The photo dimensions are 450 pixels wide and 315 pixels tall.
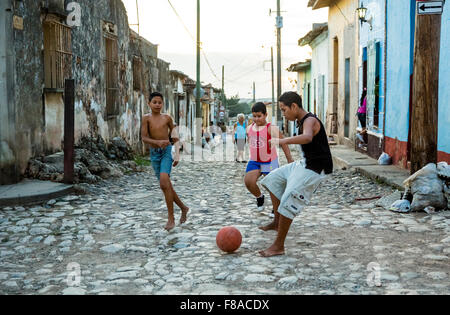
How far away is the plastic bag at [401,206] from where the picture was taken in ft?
21.5

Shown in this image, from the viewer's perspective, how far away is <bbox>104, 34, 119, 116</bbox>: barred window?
43.2 feet

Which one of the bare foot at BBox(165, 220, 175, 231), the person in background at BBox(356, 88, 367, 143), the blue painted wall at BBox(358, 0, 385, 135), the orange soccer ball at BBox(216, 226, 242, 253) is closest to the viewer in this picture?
the orange soccer ball at BBox(216, 226, 242, 253)

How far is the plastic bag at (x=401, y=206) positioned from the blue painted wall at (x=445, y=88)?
5.16 ft

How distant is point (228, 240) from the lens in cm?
472

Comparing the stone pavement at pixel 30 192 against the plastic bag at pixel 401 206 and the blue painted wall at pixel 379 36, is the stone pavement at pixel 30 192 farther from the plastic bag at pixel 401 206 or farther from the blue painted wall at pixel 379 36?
the blue painted wall at pixel 379 36

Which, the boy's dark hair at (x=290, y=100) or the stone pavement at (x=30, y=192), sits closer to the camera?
the boy's dark hair at (x=290, y=100)

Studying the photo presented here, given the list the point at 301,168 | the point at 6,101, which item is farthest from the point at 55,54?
the point at 301,168

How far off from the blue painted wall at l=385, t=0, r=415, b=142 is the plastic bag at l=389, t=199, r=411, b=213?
329 centimetres

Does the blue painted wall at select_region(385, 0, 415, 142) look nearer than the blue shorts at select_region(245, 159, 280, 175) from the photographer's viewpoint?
No

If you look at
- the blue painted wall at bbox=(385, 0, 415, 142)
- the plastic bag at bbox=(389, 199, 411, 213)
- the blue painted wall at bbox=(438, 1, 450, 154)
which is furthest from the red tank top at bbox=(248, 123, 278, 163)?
the blue painted wall at bbox=(385, 0, 415, 142)

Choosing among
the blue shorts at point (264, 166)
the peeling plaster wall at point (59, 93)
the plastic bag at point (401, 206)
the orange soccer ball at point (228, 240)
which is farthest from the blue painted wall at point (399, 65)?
the peeling plaster wall at point (59, 93)

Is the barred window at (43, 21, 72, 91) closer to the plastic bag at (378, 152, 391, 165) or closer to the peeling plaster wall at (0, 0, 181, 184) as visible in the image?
the peeling plaster wall at (0, 0, 181, 184)

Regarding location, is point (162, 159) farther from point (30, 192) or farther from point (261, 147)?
point (30, 192)
